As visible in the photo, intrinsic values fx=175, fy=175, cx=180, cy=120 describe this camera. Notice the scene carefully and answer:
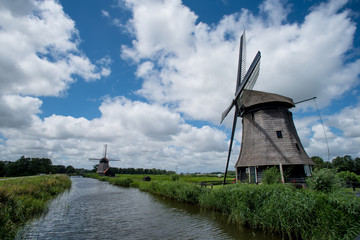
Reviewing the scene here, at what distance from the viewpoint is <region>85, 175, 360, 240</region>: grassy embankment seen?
19.0 feet

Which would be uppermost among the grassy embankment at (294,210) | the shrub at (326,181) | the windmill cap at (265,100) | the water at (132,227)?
the windmill cap at (265,100)

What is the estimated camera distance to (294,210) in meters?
7.21

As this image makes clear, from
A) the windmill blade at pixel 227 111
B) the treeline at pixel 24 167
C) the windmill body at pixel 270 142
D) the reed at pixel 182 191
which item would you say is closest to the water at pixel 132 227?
the reed at pixel 182 191

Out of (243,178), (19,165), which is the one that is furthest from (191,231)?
(19,165)

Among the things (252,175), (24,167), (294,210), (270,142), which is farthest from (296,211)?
(24,167)

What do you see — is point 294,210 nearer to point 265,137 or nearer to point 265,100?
point 265,137

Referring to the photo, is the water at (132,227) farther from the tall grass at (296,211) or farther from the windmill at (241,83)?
the windmill at (241,83)

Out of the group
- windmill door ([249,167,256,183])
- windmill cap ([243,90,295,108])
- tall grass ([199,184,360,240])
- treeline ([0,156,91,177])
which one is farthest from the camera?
treeline ([0,156,91,177])

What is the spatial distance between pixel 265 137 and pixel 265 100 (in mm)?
3895

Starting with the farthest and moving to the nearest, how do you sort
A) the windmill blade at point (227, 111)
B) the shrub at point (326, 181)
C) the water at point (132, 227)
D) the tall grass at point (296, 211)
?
the windmill blade at point (227, 111) < the shrub at point (326, 181) < the water at point (132, 227) < the tall grass at point (296, 211)

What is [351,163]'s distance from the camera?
160 ft

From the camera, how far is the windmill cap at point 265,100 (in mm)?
18077

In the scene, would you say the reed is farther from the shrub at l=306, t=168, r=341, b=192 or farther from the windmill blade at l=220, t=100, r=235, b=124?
the windmill blade at l=220, t=100, r=235, b=124

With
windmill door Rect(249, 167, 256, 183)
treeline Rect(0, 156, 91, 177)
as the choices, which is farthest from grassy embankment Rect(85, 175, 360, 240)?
treeline Rect(0, 156, 91, 177)
